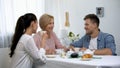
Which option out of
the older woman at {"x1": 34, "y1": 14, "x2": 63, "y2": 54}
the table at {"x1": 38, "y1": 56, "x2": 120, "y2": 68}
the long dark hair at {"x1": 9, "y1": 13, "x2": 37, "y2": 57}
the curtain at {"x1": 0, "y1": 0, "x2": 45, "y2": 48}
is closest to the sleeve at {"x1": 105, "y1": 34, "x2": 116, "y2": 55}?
the table at {"x1": 38, "y1": 56, "x2": 120, "y2": 68}

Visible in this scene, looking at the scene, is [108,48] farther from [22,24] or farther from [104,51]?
[22,24]

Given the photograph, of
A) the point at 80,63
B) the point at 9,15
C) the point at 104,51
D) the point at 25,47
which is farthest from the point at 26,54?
the point at 9,15

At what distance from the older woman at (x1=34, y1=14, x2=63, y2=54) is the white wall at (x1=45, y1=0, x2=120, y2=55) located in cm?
99

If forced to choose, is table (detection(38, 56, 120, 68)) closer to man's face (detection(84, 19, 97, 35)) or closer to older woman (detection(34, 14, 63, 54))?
older woman (detection(34, 14, 63, 54))

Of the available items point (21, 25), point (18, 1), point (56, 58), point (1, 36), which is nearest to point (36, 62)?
point (56, 58)

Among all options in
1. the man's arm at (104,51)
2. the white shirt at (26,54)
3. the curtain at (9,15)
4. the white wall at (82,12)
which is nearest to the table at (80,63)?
the white shirt at (26,54)

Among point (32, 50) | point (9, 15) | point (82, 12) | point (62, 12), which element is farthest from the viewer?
point (62, 12)

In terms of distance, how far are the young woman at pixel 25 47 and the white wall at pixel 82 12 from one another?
1573 millimetres

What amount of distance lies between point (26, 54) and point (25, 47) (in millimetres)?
75

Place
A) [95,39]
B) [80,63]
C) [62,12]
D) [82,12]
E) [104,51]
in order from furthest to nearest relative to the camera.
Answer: [62,12] < [82,12] < [95,39] < [104,51] < [80,63]

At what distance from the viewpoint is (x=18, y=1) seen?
331 cm

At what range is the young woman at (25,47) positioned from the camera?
2.19 m

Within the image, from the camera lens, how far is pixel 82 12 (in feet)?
12.5

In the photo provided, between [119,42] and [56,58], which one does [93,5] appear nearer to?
[119,42]
